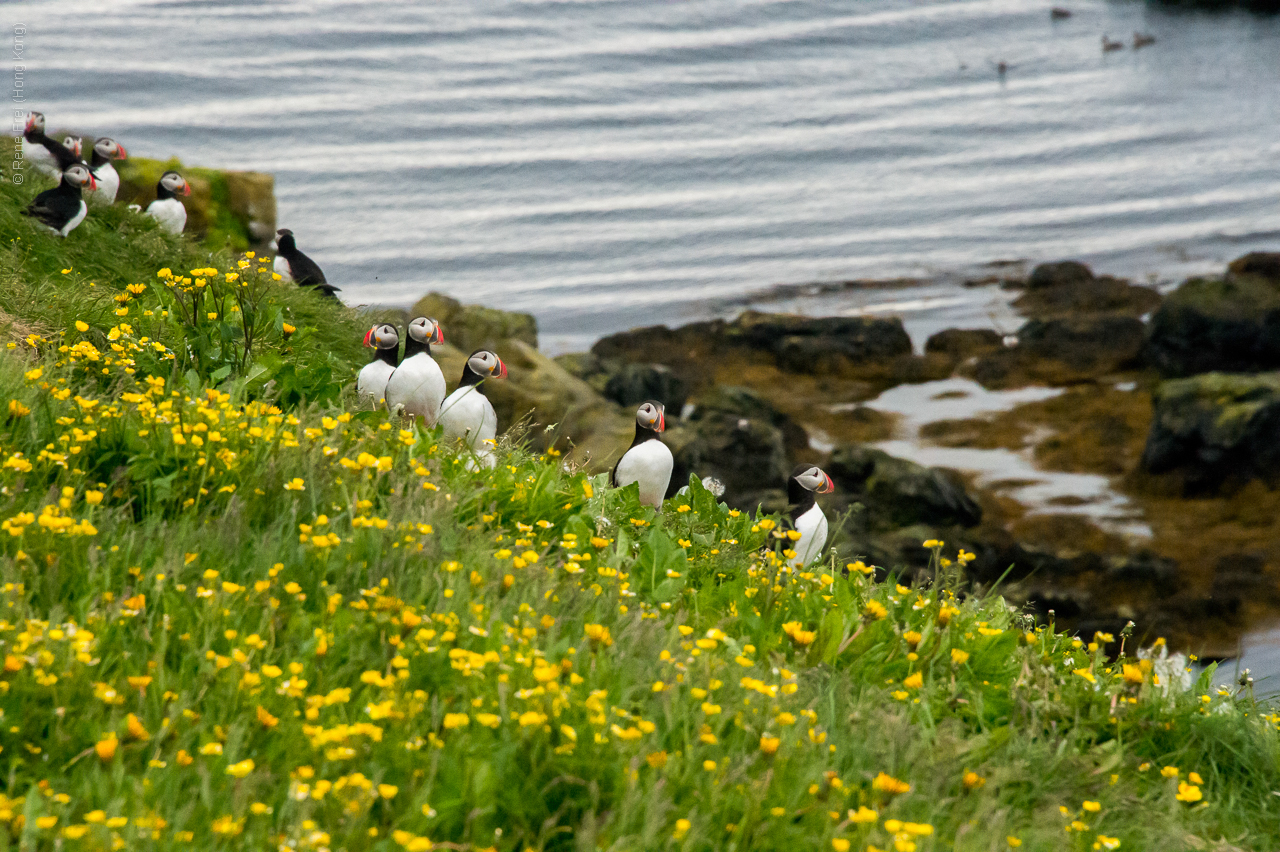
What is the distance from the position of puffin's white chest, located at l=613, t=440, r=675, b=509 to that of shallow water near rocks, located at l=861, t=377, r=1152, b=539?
1867cm

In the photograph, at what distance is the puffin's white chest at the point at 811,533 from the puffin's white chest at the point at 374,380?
2847 mm

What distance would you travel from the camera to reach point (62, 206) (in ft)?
31.1

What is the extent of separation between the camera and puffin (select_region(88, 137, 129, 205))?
1083 cm

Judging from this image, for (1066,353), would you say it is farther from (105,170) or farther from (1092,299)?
(105,170)

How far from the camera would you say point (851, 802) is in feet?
11.3

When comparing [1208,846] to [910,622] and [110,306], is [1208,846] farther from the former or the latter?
[110,306]

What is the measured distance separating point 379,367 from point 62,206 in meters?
4.50

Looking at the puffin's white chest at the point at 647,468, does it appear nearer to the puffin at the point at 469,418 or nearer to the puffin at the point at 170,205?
the puffin at the point at 469,418

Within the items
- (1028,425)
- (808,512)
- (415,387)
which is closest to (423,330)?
(415,387)

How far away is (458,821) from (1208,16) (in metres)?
106

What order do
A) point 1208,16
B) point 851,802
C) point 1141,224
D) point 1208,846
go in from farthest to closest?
1. point 1208,16
2. point 1141,224
3. point 1208,846
4. point 851,802

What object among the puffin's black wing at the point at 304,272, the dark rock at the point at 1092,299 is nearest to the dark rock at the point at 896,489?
the puffin's black wing at the point at 304,272

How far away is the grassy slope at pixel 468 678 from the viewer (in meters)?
3.09

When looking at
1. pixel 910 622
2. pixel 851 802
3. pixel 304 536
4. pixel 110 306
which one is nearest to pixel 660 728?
pixel 851 802
